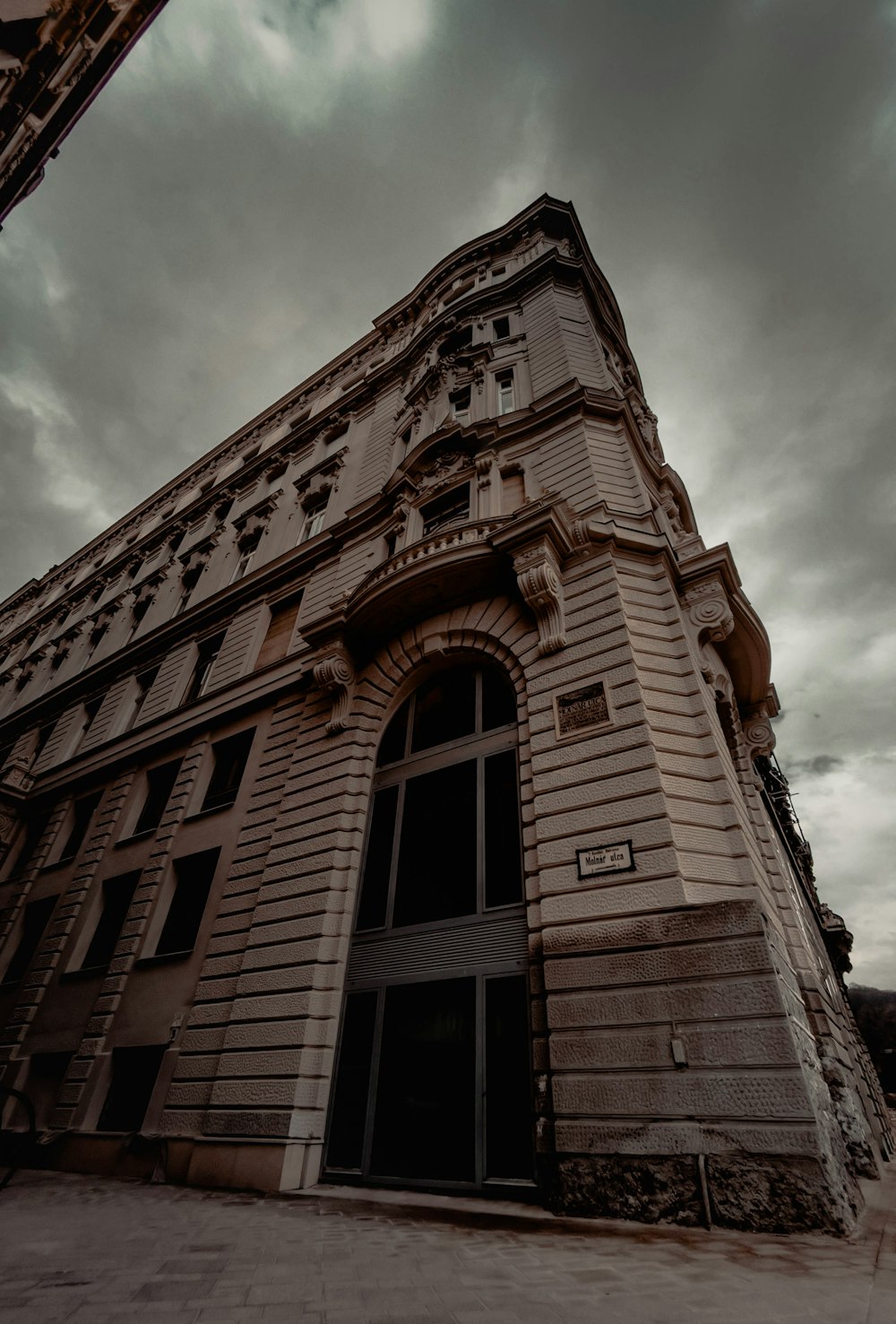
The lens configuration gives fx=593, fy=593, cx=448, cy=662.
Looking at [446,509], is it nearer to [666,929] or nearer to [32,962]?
[666,929]

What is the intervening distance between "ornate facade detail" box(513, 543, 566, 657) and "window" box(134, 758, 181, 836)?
35.1 ft

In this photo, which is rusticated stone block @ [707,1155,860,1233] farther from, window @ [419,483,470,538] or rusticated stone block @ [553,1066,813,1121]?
window @ [419,483,470,538]

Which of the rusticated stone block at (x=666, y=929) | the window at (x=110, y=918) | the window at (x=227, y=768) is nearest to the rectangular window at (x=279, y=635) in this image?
the window at (x=227, y=768)

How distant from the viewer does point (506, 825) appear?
30.4 ft

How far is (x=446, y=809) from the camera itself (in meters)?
10.1

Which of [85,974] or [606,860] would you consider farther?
[85,974]

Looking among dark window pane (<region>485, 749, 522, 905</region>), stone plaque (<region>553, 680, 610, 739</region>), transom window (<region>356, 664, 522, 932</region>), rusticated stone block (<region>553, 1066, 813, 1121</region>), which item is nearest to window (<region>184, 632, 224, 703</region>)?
transom window (<region>356, 664, 522, 932</region>)

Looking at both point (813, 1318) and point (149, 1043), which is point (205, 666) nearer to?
point (149, 1043)

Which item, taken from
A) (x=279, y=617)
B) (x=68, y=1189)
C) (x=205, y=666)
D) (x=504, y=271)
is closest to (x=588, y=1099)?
(x=68, y=1189)

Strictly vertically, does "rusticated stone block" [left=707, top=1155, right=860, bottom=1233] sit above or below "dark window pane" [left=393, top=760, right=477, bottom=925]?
below

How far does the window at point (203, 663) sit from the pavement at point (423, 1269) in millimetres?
13106

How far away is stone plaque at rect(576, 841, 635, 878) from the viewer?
7355 millimetres

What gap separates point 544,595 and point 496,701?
6.89 feet

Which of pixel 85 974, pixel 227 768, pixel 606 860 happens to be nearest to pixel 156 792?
pixel 227 768
